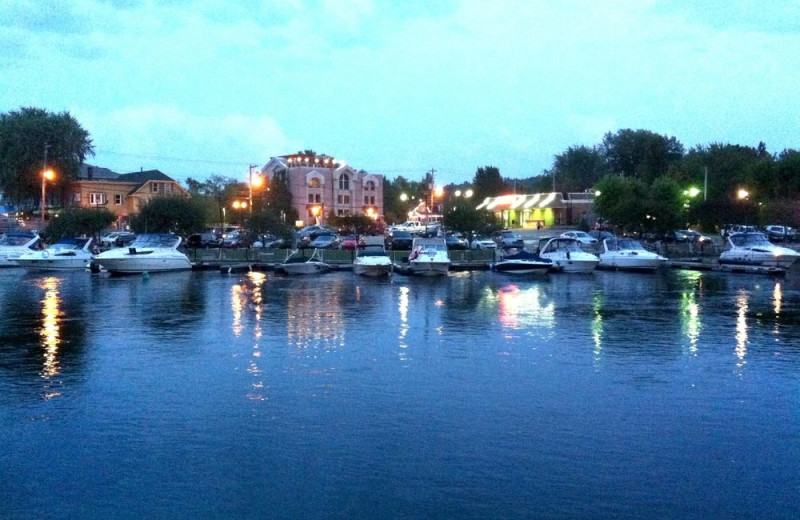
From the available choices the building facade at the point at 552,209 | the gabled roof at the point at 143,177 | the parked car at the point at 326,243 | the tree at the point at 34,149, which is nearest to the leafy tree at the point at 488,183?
the building facade at the point at 552,209

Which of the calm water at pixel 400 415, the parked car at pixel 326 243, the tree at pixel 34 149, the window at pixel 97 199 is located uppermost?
the tree at pixel 34 149

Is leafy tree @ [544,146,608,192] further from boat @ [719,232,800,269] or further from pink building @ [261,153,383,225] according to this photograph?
boat @ [719,232,800,269]

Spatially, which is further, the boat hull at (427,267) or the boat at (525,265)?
the boat at (525,265)

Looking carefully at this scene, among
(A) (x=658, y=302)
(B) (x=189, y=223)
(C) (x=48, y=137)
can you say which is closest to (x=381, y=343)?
(A) (x=658, y=302)

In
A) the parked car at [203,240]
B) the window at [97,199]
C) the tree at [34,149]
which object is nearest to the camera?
the parked car at [203,240]

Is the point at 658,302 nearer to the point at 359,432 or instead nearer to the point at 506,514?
the point at 359,432

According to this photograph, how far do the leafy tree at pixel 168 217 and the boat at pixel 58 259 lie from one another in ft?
23.1

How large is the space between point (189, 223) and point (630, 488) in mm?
45501

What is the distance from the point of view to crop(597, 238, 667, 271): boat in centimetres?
4175

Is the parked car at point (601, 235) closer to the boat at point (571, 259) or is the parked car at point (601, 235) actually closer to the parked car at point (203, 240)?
the boat at point (571, 259)

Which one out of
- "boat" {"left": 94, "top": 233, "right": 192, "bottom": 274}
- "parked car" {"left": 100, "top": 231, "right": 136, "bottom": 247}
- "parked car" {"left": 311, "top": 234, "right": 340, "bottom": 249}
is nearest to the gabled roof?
"parked car" {"left": 100, "top": 231, "right": 136, "bottom": 247}

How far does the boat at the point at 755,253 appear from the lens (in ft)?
131

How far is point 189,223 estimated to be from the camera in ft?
168

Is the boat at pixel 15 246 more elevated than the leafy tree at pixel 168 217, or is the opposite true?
the leafy tree at pixel 168 217
